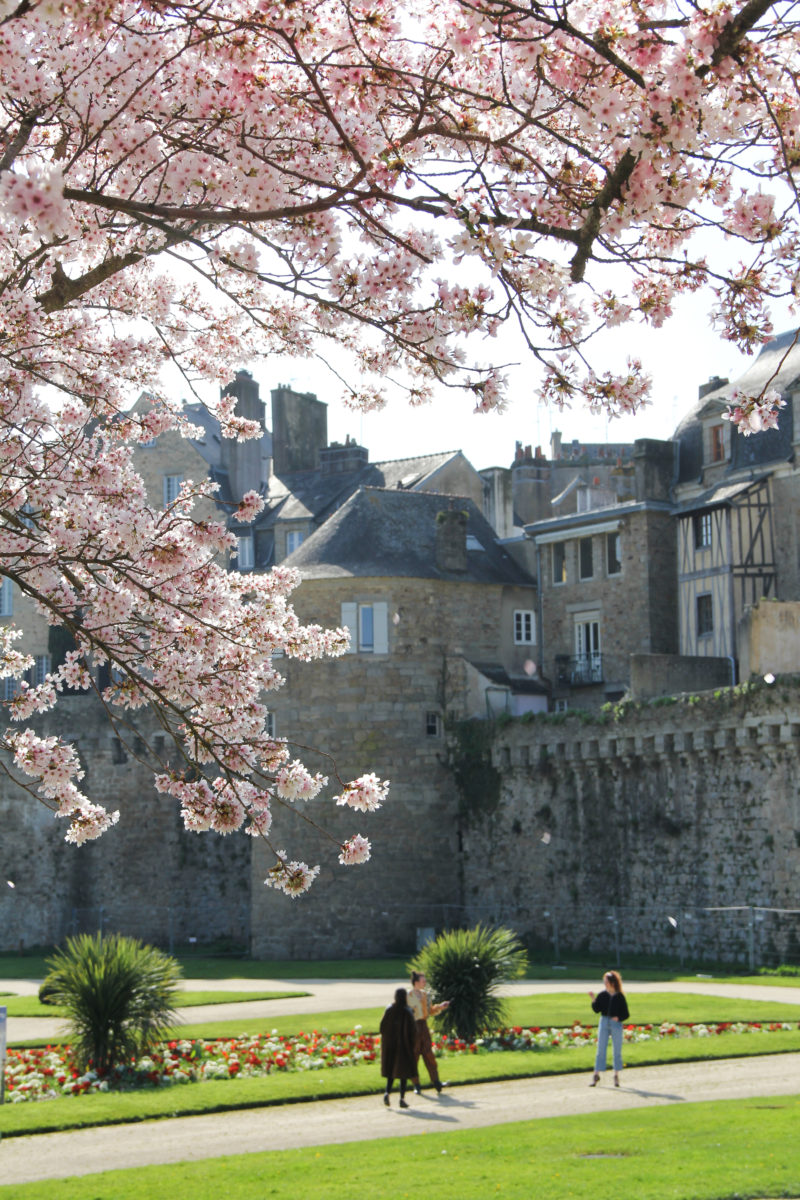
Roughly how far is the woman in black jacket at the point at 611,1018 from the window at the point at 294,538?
30928mm

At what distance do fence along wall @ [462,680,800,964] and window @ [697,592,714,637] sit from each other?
16.1 feet

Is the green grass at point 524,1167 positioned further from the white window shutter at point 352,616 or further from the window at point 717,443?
the window at point 717,443

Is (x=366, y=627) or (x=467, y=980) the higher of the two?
(x=366, y=627)

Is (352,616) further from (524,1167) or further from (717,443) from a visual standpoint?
(524,1167)

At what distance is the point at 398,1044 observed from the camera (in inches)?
576

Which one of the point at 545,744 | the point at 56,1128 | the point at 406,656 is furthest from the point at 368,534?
the point at 56,1128

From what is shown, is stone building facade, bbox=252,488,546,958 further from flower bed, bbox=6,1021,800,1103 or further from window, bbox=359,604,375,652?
flower bed, bbox=6,1021,800,1103

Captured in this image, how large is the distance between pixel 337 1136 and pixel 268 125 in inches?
323

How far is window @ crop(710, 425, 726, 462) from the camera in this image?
3938cm

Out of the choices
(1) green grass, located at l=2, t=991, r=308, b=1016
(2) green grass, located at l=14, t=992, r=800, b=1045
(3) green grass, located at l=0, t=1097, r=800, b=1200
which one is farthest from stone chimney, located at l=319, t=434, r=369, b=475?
(3) green grass, located at l=0, t=1097, r=800, b=1200

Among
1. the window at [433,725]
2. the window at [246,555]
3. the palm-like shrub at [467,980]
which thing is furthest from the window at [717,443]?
the palm-like shrub at [467,980]

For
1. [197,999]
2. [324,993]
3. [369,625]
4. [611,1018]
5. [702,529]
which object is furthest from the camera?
[702,529]

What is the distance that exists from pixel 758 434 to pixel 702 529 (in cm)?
273

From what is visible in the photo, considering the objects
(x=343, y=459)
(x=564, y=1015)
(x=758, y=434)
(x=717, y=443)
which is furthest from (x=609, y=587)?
(x=564, y=1015)
